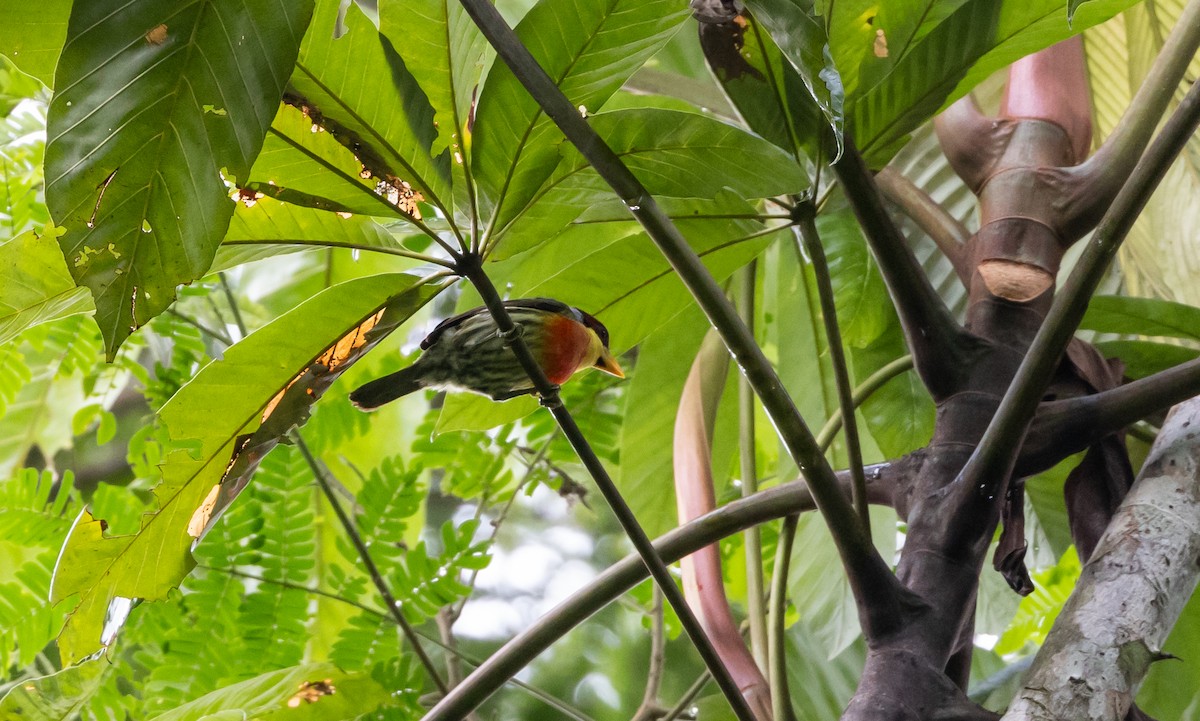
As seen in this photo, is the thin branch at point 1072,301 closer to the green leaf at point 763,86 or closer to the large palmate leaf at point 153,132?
the green leaf at point 763,86

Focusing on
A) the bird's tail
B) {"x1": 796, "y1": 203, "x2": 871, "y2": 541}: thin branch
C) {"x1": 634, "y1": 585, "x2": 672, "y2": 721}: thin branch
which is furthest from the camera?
{"x1": 634, "y1": 585, "x2": 672, "y2": 721}: thin branch

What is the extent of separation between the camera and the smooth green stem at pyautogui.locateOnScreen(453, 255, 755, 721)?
29.0 inches

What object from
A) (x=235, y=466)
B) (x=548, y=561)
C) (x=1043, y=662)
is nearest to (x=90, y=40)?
(x=235, y=466)

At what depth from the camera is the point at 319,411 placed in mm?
1729

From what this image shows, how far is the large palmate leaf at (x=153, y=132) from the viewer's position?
67cm

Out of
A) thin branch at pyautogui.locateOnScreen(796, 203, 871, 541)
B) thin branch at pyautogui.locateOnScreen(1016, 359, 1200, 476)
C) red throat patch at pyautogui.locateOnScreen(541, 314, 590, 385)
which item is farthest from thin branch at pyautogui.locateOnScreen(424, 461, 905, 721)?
red throat patch at pyautogui.locateOnScreen(541, 314, 590, 385)

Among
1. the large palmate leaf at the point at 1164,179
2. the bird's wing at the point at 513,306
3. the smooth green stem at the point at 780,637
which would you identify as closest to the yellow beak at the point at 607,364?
the bird's wing at the point at 513,306

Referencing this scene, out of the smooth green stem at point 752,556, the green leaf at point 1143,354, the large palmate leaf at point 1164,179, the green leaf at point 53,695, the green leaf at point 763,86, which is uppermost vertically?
the large palmate leaf at point 1164,179

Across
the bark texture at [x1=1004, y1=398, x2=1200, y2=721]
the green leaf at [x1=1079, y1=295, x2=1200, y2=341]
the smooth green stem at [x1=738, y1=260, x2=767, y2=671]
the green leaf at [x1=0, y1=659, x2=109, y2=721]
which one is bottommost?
the green leaf at [x1=0, y1=659, x2=109, y2=721]

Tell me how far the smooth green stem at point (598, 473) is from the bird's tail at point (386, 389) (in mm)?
340

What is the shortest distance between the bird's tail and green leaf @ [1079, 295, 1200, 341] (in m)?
0.79

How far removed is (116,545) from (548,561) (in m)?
2.37

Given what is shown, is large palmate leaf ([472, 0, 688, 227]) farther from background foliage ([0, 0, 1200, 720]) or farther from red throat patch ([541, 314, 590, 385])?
red throat patch ([541, 314, 590, 385])

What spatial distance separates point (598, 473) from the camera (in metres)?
0.74
